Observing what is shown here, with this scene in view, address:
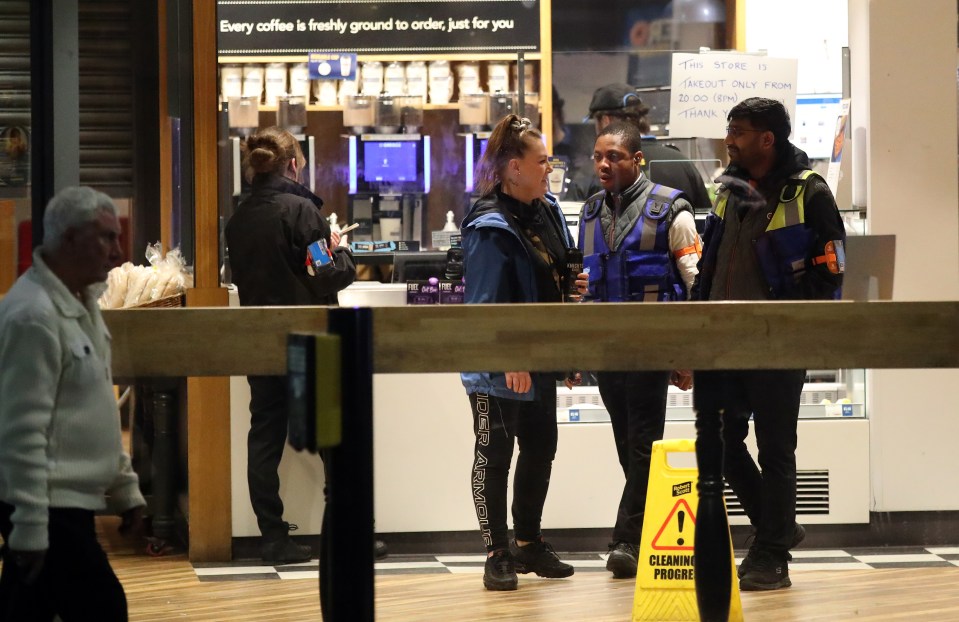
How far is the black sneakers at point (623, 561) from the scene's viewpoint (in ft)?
13.1

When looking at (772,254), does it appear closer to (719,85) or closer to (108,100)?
(719,85)

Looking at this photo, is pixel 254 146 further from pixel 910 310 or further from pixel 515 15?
pixel 910 310

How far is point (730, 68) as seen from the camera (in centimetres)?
505

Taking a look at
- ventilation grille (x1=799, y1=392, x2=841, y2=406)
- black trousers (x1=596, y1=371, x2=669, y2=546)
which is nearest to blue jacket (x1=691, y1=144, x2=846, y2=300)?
black trousers (x1=596, y1=371, x2=669, y2=546)

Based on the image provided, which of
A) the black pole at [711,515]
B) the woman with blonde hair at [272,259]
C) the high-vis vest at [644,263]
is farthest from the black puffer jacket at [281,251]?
the black pole at [711,515]

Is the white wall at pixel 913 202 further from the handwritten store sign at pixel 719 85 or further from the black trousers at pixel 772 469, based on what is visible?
the black trousers at pixel 772 469

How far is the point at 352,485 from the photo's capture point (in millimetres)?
2119

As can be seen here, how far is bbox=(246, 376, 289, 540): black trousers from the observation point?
4.62 meters

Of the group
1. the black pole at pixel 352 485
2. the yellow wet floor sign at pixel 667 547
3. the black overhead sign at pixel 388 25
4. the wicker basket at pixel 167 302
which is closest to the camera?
the black pole at pixel 352 485

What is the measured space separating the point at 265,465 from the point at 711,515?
106 inches

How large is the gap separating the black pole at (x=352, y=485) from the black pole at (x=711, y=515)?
2.09 feet

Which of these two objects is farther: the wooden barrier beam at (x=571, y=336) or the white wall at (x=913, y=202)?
the white wall at (x=913, y=202)

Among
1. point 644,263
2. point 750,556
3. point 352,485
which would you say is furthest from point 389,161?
point 352,485

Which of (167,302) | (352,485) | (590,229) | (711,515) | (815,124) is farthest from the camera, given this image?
(815,124)
